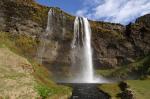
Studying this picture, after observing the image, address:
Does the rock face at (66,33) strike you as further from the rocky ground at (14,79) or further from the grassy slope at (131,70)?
the rocky ground at (14,79)

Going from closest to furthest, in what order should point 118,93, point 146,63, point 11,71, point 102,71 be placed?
point 11,71, point 118,93, point 146,63, point 102,71

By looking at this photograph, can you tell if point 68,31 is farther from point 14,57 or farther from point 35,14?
point 14,57

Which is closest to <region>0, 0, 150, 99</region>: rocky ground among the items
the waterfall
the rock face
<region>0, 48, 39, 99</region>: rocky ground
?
the rock face

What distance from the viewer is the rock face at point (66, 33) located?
107812 mm

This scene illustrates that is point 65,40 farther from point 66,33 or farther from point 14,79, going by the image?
point 14,79

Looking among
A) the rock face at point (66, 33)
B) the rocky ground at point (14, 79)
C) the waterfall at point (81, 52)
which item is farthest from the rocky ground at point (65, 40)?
the rocky ground at point (14, 79)

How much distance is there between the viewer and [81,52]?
4535 inches

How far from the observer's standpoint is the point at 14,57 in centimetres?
5441

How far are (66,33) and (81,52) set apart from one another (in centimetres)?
826

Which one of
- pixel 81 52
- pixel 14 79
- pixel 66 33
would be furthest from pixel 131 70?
pixel 14 79

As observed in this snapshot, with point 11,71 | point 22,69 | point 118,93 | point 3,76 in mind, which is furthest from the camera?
A: point 118,93

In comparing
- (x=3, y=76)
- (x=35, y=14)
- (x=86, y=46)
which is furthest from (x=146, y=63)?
(x=3, y=76)

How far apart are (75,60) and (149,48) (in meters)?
28.2

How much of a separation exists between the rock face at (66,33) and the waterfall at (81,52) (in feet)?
6.80
